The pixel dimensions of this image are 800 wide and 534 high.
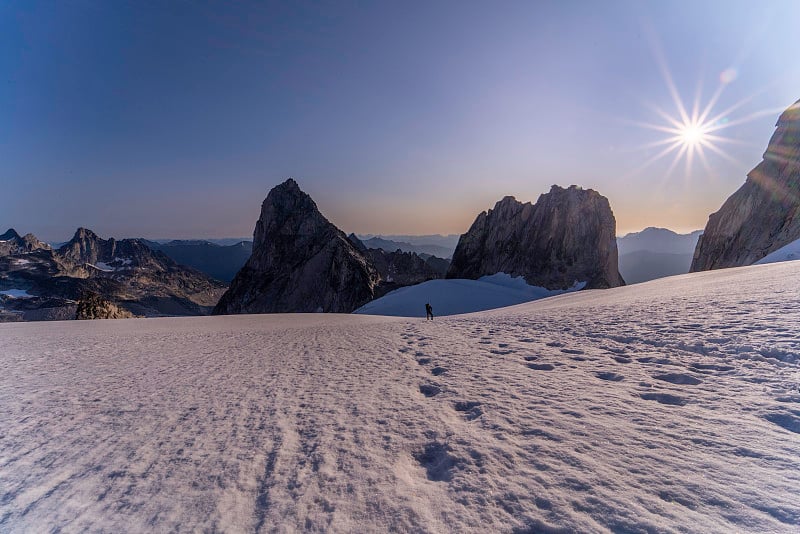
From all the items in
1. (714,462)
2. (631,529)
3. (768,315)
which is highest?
(768,315)

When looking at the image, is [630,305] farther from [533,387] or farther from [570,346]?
[533,387]

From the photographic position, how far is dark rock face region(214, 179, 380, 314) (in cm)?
8856

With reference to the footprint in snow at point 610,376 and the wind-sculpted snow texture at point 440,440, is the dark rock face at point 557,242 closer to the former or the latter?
the wind-sculpted snow texture at point 440,440

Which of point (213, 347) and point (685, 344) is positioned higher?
point (685, 344)

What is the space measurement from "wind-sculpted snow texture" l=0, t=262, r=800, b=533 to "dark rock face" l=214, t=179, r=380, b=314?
71137 millimetres

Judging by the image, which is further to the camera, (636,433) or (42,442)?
(42,442)

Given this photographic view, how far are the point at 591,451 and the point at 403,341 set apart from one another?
24.4 feet

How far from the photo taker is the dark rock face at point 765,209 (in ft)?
119

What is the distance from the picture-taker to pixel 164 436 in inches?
175

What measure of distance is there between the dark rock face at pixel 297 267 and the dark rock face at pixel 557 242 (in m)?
31.7

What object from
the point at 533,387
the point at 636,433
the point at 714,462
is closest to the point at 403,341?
the point at 533,387

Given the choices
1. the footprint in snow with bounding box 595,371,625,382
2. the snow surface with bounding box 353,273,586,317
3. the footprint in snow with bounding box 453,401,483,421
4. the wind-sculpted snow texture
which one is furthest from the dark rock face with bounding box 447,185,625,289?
the footprint in snow with bounding box 453,401,483,421

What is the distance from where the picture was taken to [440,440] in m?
3.91

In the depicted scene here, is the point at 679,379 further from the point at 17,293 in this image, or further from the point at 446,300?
the point at 17,293
